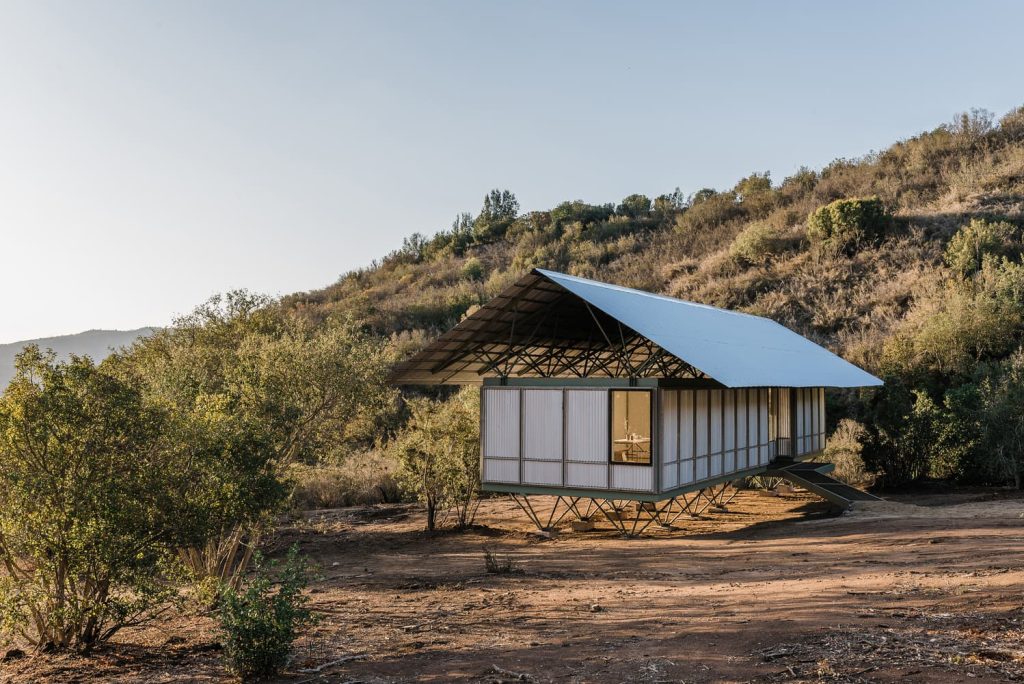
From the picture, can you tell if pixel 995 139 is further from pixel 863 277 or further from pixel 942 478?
pixel 942 478

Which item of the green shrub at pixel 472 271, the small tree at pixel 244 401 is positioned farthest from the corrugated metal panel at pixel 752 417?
the green shrub at pixel 472 271

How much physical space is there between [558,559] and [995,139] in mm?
55361

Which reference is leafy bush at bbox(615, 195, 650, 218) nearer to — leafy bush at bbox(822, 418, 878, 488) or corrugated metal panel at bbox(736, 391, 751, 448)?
leafy bush at bbox(822, 418, 878, 488)

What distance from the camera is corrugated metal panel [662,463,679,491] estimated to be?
54.1 ft

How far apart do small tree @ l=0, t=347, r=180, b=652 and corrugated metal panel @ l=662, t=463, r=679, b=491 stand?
10.1 meters

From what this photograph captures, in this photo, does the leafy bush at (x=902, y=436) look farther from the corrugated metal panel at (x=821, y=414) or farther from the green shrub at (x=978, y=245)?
the green shrub at (x=978, y=245)

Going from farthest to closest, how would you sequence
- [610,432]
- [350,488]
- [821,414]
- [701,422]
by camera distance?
[350,488]
[821,414]
[701,422]
[610,432]

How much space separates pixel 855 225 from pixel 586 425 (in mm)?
35886

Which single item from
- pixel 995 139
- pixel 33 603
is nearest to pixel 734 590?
pixel 33 603

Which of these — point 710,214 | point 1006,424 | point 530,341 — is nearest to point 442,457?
point 530,341

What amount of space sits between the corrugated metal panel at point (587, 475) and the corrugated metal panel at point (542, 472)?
0.24 metres

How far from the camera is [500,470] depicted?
717 inches

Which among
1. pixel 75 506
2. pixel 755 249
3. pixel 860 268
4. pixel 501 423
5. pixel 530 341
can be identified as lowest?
pixel 75 506

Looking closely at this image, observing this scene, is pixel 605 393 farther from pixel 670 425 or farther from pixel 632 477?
pixel 632 477
